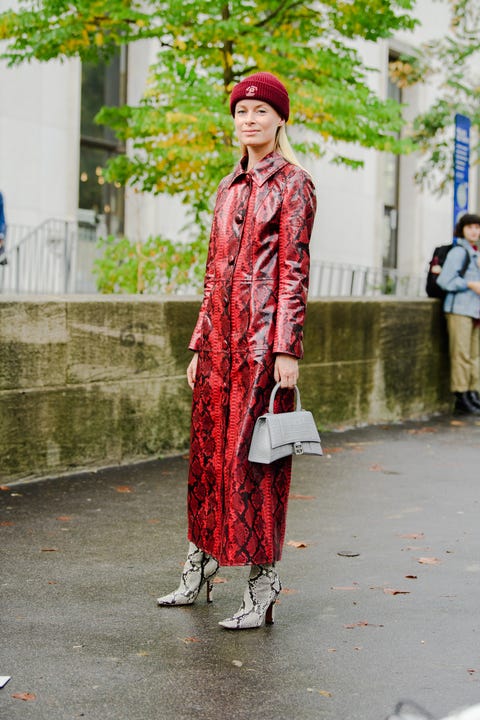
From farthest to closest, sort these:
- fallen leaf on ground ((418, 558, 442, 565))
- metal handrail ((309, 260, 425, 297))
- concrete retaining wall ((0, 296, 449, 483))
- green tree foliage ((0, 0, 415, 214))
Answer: metal handrail ((309, 260, 425, 297)) < green tree foliage ((0, 0, 415, 214)) < concrete retaining wall ((0, 296, 449, 483)) < fallen leaf on ground ((418, 558, 442, 565))

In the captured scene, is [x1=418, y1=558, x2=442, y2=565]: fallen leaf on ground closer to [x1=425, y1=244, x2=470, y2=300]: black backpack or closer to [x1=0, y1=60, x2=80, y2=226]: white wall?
[x1=425, y1=244, x2=470, y2=300]: black backpack

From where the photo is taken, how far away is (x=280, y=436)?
462cm

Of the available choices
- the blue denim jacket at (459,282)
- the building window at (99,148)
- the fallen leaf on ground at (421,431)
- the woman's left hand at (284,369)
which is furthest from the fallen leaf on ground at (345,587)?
the building window at (99,148)

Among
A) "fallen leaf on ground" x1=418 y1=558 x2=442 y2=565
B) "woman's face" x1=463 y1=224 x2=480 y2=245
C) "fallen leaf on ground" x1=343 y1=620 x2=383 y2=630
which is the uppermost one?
"woman's face" x1=463 y1=224 x2=480 y2=245

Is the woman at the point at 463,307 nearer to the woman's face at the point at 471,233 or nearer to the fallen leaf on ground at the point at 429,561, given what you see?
the woman's face at the point at 471,233

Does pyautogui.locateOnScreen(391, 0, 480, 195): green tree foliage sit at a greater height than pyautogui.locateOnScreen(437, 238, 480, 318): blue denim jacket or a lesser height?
greater

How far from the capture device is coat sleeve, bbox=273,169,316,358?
4680 mm

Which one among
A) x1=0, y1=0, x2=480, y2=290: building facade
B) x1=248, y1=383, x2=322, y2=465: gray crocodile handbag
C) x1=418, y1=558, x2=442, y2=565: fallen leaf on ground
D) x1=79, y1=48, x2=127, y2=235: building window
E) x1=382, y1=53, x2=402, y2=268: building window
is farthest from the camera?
x1=382, y1=53, x2=402, y2=268: building window

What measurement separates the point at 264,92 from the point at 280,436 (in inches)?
50.9

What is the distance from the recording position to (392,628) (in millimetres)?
4812

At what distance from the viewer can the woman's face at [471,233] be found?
1230cm

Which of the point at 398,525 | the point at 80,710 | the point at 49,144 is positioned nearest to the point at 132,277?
the point at 49,144

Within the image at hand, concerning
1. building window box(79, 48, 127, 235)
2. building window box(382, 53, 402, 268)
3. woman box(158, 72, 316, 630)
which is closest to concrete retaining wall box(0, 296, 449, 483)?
woman box(158, 72, 316, 630)

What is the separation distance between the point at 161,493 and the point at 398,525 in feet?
4.95
